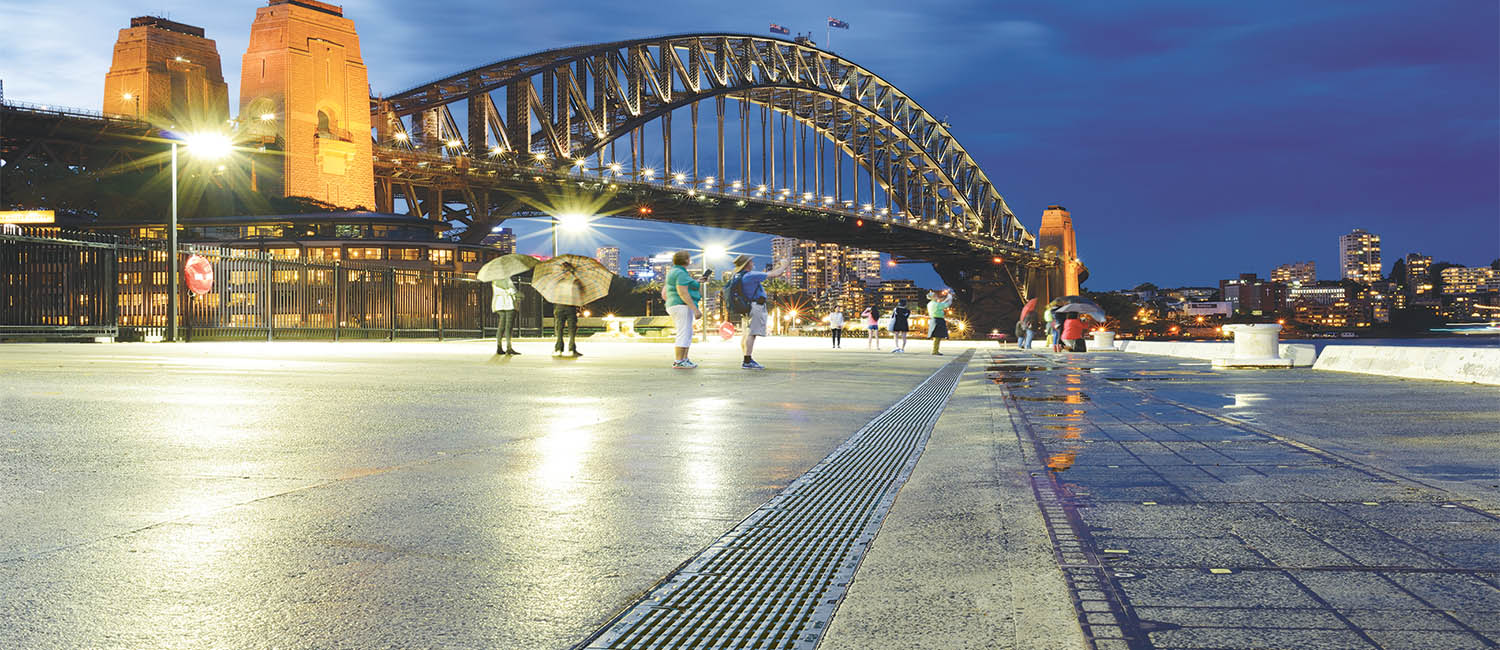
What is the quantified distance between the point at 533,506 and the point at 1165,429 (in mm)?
5424

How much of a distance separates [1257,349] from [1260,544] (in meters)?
16.7

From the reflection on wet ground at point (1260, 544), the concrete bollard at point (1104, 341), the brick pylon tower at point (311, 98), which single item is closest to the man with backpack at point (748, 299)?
the reflection on wet ground at point (1260, 544)

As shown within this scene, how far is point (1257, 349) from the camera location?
19.3m

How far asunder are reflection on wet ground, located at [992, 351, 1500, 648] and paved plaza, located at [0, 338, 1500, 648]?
18mm

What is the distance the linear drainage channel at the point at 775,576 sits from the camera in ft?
10.0

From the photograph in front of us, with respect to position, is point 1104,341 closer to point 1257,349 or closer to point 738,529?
point 1257,349

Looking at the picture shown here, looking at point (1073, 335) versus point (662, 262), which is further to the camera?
point (662, 262)

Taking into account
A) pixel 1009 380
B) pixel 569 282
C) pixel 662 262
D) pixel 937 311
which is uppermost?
pixel 662 262

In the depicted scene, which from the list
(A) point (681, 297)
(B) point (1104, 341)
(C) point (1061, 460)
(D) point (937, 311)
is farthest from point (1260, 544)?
(B) point (1104, 341)

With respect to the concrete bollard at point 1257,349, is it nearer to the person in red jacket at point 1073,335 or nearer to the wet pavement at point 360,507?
the wet pavement at point 360,507

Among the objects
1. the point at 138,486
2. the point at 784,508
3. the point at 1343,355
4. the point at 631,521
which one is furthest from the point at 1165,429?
the point at 1343,355

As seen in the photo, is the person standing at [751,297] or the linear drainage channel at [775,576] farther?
the person standing at [751,297]

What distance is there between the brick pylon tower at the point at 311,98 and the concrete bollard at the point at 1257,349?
65449mm

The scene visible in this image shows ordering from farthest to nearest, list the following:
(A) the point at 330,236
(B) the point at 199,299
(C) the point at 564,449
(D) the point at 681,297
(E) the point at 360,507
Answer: (A) the point at 330,236, (B) the point at 199,299, (D) the point at 681,297, (C) the point at 564,449, (E) the point at 360,507
